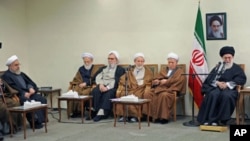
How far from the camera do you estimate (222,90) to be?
244 inches

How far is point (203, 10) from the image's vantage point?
278 inches

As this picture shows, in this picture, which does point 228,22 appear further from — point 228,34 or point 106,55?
point 106,55

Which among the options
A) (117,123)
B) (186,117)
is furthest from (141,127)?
(186,117)

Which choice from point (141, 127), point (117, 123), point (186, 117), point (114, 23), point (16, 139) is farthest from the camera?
point (114, 23)

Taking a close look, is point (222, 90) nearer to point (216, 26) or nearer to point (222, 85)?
point (222, 85)

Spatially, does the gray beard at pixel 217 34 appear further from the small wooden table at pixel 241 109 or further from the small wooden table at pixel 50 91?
the small wooden table at pixel 50 91

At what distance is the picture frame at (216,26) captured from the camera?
690 cm

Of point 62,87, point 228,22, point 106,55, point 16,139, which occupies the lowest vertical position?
point 16,139

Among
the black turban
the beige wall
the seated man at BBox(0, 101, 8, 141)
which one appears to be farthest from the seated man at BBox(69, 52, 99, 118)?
the black turban

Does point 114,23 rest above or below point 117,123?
above

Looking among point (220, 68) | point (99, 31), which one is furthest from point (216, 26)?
point (99, 31)

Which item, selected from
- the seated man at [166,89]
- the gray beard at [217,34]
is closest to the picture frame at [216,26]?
the gray beard at [217,34]

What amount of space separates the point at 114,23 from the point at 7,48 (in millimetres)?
2280

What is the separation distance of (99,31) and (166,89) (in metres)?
2.12
